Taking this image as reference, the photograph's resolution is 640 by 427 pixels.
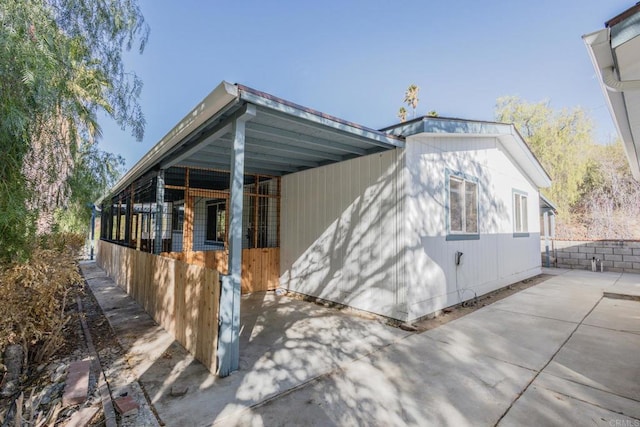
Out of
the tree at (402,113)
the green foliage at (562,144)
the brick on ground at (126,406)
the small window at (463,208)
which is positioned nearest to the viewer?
the brick on ground at (126,406)

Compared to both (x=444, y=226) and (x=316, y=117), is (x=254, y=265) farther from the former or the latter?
(x=316, y=117)

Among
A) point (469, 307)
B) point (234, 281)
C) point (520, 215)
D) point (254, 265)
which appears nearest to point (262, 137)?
point (234, 281)

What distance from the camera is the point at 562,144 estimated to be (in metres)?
17.3

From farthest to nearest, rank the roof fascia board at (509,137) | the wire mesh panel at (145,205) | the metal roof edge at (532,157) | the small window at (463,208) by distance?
the wire mesh panel at (145,205) < the metal roof edge at (532,157) < the small window at (463,208) < the roof fascia board at (509,137)

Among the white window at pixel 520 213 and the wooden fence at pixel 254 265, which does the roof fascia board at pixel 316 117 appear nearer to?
the wooden fence at pixel 254 265

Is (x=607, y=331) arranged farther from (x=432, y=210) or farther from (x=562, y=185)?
(x=562, y=185)

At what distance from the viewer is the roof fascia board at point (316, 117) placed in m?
2.79

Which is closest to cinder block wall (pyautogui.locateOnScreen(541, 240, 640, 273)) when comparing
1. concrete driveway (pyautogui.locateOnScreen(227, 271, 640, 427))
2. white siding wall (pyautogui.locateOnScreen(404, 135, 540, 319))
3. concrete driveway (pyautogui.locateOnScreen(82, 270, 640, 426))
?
white siding wall (pyautogui.locateOnScreen(404, 135, 540, 319))

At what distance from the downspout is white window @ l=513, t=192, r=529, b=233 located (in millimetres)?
6276

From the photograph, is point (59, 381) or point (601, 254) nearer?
point (59, 381)

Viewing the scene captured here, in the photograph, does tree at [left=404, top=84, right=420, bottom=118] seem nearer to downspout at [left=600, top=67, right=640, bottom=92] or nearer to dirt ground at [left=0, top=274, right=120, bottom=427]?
downspout at [left=600, top=67, right=640, bottom=92]

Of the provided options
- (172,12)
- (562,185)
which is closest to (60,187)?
(172,12)

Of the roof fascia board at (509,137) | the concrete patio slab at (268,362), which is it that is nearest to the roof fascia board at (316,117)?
the roof fascia board at (509,137)

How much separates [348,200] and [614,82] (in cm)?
363
